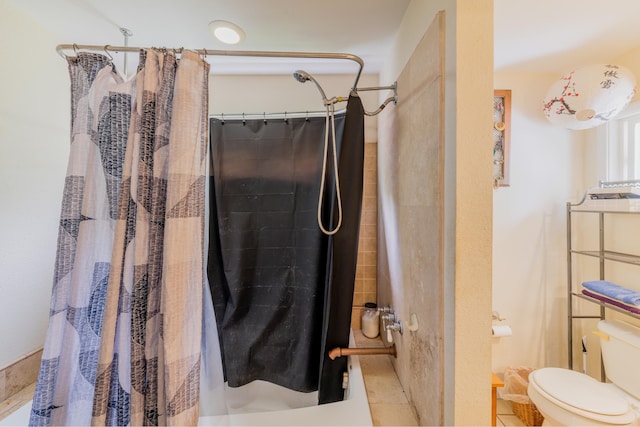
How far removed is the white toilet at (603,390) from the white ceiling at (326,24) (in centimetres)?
169

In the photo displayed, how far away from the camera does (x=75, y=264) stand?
2.77ft

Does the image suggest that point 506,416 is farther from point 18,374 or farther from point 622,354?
point 18,374

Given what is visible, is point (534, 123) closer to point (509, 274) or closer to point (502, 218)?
point (502, 218)

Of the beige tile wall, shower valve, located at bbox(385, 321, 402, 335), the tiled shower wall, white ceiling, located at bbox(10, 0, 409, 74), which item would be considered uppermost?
white ceiling, located at bbox(10, 0, 409, 74)

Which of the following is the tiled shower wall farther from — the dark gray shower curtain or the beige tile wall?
the beige tile wall

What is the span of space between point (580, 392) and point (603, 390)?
0.14 metres

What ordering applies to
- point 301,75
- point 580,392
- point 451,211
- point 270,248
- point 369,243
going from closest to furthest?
1. point 451,211
2. point 301,75
3. point 580,392
4. point 270,248
5. point 369,243

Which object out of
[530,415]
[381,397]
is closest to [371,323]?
[381,397]

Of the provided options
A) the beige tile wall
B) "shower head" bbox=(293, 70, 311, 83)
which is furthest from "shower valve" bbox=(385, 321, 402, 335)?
the beige tile wall

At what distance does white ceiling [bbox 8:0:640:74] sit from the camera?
1034 mm

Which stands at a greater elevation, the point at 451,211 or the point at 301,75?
the point at 301,75

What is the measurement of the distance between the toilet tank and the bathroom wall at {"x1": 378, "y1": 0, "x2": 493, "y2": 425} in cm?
137

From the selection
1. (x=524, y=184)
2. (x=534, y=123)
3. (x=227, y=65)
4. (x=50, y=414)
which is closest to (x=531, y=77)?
(x=534, y=123)

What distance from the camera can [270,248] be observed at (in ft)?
4.42
